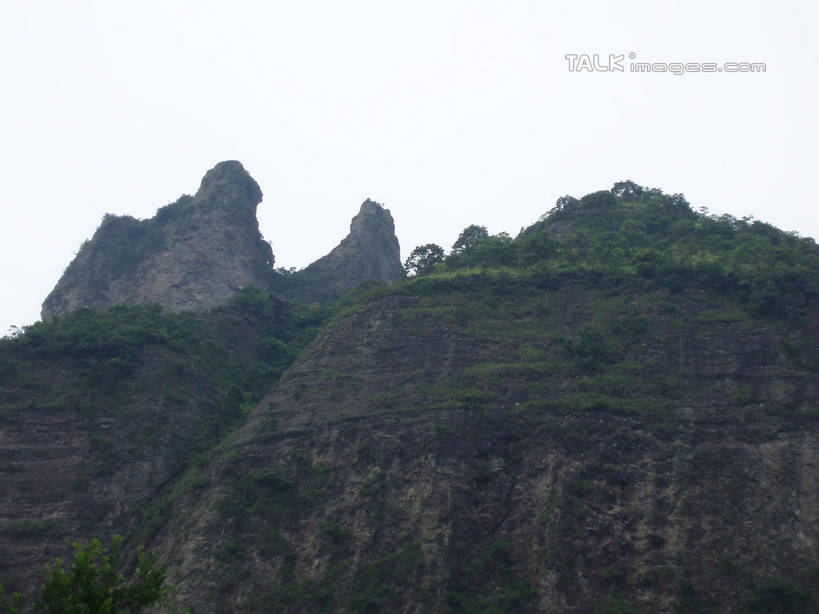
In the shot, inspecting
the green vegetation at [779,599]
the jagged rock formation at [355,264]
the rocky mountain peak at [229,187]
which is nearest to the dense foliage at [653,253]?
the jagged rock formation at [355,264]

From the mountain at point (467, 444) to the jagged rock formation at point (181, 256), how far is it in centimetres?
1329

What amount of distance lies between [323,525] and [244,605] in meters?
3.84

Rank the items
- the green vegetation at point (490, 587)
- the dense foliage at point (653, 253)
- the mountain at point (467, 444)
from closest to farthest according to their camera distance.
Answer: the green vegetation at point (490, 587) < the mountain at point (467, 444) < the dense foliage at point (653, 253)

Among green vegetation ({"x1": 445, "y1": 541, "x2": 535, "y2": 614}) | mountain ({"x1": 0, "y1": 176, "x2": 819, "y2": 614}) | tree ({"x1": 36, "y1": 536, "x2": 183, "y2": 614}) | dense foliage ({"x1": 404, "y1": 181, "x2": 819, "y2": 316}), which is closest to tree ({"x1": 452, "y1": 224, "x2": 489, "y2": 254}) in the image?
dense foliage ({"x1": 404, "y1": 181, "x2": 819, "y2": 316})

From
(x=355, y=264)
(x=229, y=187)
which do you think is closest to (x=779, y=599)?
(x=355, y=264)

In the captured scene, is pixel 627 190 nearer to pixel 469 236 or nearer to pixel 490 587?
pixel 469 236

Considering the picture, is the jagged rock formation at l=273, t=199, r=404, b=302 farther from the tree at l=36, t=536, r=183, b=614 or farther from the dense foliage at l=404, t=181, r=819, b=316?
the tree at l=36, t=536, r=183, b=614

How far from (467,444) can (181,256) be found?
3436 cm

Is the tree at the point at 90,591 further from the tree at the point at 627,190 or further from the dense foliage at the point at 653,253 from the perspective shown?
the tree at the point at 627,190

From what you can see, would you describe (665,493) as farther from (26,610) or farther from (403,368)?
(26,610)

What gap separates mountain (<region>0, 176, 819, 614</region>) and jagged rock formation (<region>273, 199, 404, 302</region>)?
1884 cm

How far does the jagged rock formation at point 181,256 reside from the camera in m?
58.8

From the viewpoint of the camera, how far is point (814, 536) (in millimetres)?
27281

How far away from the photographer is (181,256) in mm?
60750
